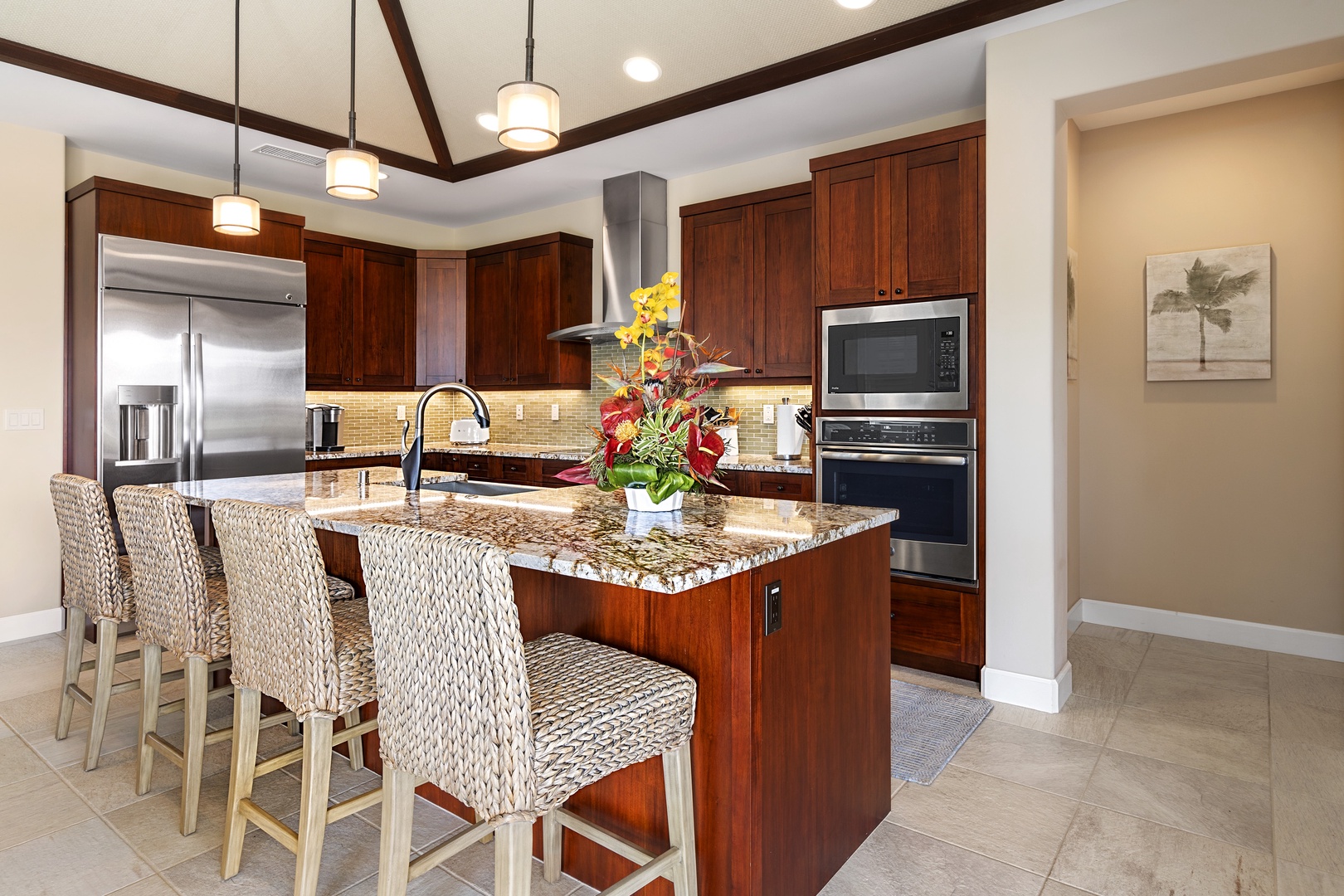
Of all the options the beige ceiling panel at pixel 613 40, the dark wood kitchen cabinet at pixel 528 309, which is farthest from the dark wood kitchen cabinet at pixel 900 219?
the dark wood kitchen cabinet at pixel 528 309

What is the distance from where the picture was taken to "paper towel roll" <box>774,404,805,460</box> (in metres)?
4.33

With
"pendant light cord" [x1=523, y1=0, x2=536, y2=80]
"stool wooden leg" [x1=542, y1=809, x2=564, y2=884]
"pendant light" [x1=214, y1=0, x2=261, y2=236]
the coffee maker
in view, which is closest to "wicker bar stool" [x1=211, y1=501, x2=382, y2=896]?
"stool wooden leg" [x1=542, y1=809, x2=564, y2=884]

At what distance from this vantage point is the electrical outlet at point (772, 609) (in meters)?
1.62

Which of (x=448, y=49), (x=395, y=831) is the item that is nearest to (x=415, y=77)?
(x=448, y=49)

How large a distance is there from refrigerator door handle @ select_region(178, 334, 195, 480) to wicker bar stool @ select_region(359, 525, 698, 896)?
346 centimetres

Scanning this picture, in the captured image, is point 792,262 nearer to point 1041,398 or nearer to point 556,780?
point 1041,398

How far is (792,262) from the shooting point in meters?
4.28

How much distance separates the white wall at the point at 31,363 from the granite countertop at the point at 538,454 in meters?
1.40

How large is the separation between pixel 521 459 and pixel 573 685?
3885 mm

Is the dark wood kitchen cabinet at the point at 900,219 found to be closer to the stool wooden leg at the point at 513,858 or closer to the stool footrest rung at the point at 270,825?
the stool wooden leg at the point at 513,858

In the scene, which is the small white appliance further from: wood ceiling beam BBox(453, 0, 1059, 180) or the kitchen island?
the kitchen island

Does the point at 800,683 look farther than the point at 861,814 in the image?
No

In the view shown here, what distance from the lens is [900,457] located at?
354 centimetres

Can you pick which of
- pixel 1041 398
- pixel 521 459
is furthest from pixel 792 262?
pixel 521 459
